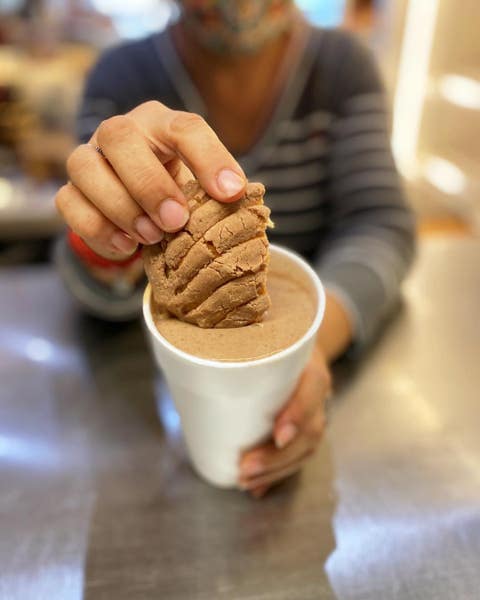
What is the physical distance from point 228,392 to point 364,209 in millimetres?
524

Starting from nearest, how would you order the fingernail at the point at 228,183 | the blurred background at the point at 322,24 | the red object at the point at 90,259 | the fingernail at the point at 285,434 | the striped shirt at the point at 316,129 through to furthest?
the fingernail at the point at 228,183
the fingernail at the point at 285,434
the red object at the point at 90,259
the striped shirt at the point at 316,129
the blurred background at the point at 322,24

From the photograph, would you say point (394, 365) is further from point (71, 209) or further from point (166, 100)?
point (166, 100)

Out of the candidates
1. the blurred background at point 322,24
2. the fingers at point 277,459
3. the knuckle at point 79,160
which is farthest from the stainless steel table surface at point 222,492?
the blurred background at point 322,24

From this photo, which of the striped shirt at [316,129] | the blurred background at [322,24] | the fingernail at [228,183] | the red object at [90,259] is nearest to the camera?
the fingernail at [228,183]

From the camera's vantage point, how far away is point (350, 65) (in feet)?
2.91

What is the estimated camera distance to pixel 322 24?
1.79 m

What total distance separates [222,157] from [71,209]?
5.7 inches

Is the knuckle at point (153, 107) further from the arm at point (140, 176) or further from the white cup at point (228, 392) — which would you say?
the white cup at point (228, 392)

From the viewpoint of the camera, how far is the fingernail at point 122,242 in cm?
44

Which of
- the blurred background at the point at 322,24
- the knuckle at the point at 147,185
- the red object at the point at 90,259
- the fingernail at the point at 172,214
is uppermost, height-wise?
the knuckle at the point at 147,185

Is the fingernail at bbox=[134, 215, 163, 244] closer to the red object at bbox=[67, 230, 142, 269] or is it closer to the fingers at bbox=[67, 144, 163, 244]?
the fingers at bbox=[67, 144, 163, 244]

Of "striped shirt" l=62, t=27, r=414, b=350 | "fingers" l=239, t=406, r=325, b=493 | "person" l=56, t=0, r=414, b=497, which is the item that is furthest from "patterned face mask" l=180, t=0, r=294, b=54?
"fingers" l=239, t=406, r=325, b=493

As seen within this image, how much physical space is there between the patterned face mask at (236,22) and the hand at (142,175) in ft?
1.37

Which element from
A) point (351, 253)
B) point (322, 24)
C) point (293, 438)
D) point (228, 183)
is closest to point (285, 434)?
point (293, 438)
